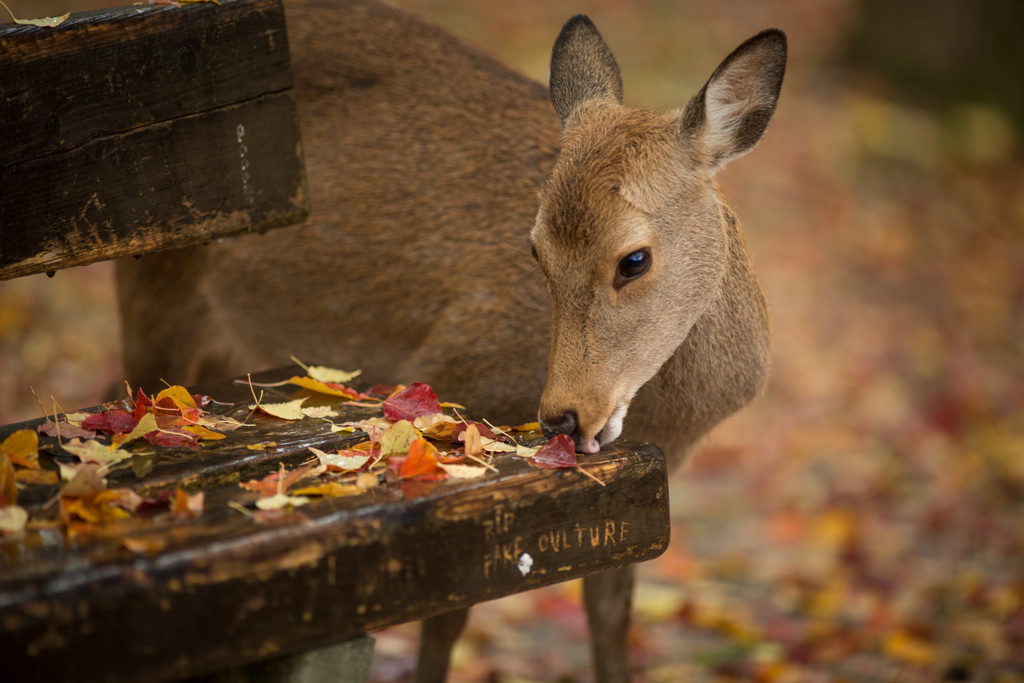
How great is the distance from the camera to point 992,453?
6605 mm

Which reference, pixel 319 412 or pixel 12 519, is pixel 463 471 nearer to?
pixel 319 412

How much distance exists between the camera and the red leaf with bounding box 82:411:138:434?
234 cm

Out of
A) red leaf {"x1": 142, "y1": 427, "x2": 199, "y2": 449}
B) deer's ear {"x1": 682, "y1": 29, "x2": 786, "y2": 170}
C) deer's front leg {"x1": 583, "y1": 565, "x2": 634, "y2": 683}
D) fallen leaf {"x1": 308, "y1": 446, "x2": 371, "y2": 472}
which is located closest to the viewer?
fallen leaf {"x1": 308, "y1": 446, "x2": 371, "y2": 472}

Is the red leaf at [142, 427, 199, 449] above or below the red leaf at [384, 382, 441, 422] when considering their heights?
above

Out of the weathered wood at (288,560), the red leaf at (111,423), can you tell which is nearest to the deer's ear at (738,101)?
the weathered wood at (288,560)

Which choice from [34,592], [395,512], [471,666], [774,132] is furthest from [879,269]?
[34,592]

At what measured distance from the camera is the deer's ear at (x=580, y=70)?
3.45 m

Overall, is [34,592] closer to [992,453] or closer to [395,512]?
[395,512]

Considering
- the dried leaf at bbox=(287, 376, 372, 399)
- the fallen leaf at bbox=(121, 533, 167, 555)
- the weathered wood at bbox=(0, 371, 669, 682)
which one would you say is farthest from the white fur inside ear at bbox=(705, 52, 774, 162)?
the fallen leaf at bbox=(121, 533, 167, 555)

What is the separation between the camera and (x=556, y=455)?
7.59ft

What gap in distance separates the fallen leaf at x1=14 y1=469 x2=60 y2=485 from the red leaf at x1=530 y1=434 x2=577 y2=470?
1.04m

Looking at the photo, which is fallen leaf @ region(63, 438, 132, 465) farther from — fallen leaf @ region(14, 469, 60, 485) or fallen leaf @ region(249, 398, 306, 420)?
fallen leaf @ region(249, 398, 306, 420)

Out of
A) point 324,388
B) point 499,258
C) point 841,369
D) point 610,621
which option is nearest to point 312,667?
point 324,388

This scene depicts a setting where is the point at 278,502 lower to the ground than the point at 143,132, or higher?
lower
